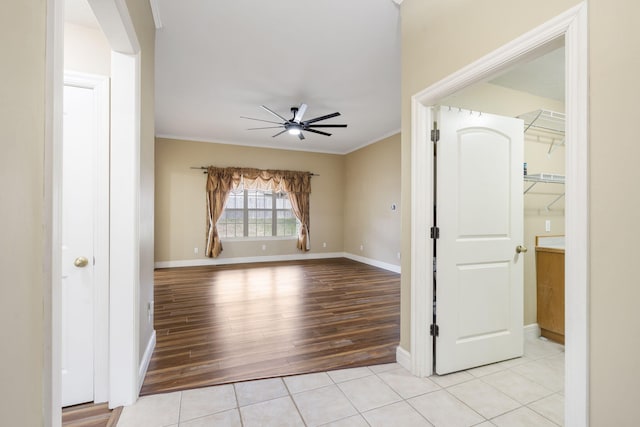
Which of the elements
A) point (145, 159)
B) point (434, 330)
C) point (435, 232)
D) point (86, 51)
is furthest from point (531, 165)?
point (86, 51)

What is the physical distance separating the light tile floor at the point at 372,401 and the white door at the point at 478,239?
0.22 m

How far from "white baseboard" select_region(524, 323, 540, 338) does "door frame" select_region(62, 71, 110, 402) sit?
11.0ft

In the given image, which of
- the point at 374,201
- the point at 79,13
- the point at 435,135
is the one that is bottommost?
the point at 374,201

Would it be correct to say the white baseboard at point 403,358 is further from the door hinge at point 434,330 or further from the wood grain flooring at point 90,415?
the wood grain flooring at point 90,415

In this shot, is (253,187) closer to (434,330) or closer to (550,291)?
(434,330)

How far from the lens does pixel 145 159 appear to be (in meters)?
2.01

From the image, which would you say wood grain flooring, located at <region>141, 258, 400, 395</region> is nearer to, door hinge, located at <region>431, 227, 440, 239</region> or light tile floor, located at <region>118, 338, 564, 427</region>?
light tile floor, located at <region>118, 338, 564, 427</region>

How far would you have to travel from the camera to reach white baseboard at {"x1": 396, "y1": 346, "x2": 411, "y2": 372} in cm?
218

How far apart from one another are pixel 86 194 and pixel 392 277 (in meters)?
4.72

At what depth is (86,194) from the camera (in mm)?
1741

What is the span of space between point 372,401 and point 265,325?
5.01ft

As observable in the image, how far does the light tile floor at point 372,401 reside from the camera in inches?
65.1
